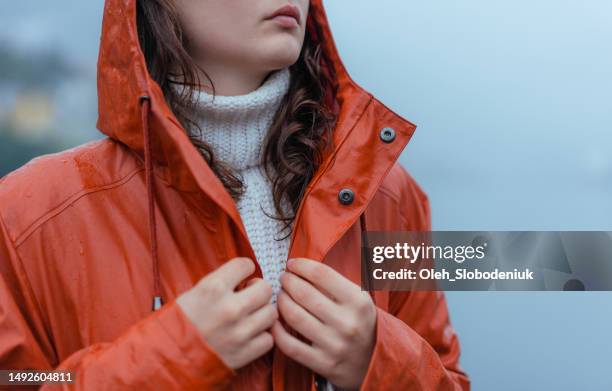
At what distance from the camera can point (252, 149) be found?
122cm

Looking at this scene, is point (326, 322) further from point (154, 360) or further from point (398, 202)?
point (398, 202)

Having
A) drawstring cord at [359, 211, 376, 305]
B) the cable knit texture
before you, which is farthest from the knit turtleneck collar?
drawstring cord at [359, 211, 376, 305]

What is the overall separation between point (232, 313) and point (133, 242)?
247 millimetres

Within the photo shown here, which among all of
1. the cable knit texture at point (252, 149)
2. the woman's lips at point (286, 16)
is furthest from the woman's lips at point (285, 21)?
the cable knit texture at point (252, 149)

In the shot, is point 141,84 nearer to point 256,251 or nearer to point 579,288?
point 256,251

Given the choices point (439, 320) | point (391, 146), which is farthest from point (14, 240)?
point (439, 320)

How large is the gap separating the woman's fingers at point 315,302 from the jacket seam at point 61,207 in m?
0.35

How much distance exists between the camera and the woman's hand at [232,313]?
0.94m

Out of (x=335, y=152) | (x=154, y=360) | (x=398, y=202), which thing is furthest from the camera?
(x=398, y=202)

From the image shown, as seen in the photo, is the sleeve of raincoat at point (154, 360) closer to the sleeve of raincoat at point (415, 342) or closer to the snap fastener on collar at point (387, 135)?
the sleeve of raincoat at point (415, 342)

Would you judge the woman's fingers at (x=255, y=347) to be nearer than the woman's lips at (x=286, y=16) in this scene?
Yes

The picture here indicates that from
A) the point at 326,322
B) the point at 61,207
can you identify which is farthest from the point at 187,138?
the point at 326,322

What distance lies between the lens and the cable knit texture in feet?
3.77

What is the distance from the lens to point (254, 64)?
1196mm
